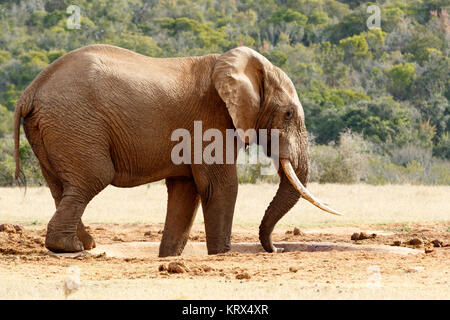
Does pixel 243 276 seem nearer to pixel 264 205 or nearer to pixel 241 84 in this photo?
pixel 241 84

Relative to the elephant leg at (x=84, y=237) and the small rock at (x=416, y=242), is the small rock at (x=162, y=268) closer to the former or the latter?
the elephant leg at (x=84, y=237)

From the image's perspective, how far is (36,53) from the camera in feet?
169

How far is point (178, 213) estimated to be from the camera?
11.6 m

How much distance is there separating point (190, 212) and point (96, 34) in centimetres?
4524

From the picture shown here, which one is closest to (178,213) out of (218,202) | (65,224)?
(218,202)

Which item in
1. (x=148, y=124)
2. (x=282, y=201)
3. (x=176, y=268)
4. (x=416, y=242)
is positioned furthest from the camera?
(x=416, y=242)

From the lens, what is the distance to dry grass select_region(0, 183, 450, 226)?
1762 centimetres

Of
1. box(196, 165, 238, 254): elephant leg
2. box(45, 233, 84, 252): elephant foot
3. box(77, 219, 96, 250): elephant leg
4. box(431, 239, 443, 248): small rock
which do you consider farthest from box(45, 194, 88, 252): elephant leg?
box(431, 239, 443, 248): small rock

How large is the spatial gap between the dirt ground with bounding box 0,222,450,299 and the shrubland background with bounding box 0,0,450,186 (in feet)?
50.2

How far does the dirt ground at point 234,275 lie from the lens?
7.81m

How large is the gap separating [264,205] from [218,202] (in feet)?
30.8
